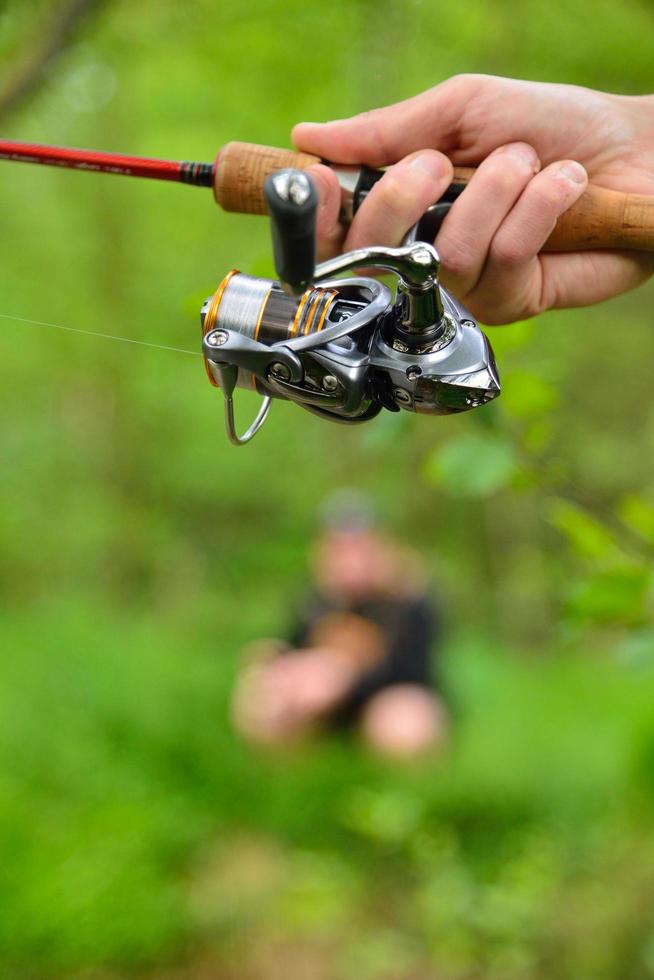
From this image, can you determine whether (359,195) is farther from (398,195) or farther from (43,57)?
(43,57)

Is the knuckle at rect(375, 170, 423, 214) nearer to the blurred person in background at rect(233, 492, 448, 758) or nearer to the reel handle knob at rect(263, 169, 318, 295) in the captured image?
the reel handle knob at rect(263, 169, 318, 295)

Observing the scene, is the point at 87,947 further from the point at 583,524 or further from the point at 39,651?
the point at 39,651

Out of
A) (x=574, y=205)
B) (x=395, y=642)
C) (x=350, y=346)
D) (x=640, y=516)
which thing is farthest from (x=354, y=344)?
(x=395, y=642)

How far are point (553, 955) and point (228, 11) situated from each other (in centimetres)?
318

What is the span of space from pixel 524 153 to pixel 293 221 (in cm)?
58

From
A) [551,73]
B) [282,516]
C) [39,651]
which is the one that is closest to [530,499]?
[282,516]

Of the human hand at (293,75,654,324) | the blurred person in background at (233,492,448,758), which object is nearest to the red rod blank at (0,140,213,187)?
the human hand at (293,75,654,324)

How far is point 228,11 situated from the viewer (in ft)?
8.96

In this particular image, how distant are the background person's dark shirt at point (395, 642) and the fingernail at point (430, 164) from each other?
398cm

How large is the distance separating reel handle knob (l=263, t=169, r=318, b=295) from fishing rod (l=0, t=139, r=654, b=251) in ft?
1.44

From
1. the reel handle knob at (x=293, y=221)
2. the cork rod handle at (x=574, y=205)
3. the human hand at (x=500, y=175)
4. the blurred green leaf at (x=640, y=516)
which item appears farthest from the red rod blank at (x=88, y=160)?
the blurred green leaf at (x=640, y=516)

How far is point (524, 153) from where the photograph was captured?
4.29 ft

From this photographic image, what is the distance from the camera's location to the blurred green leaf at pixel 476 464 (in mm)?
1763

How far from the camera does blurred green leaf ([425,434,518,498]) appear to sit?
5.78 ft
